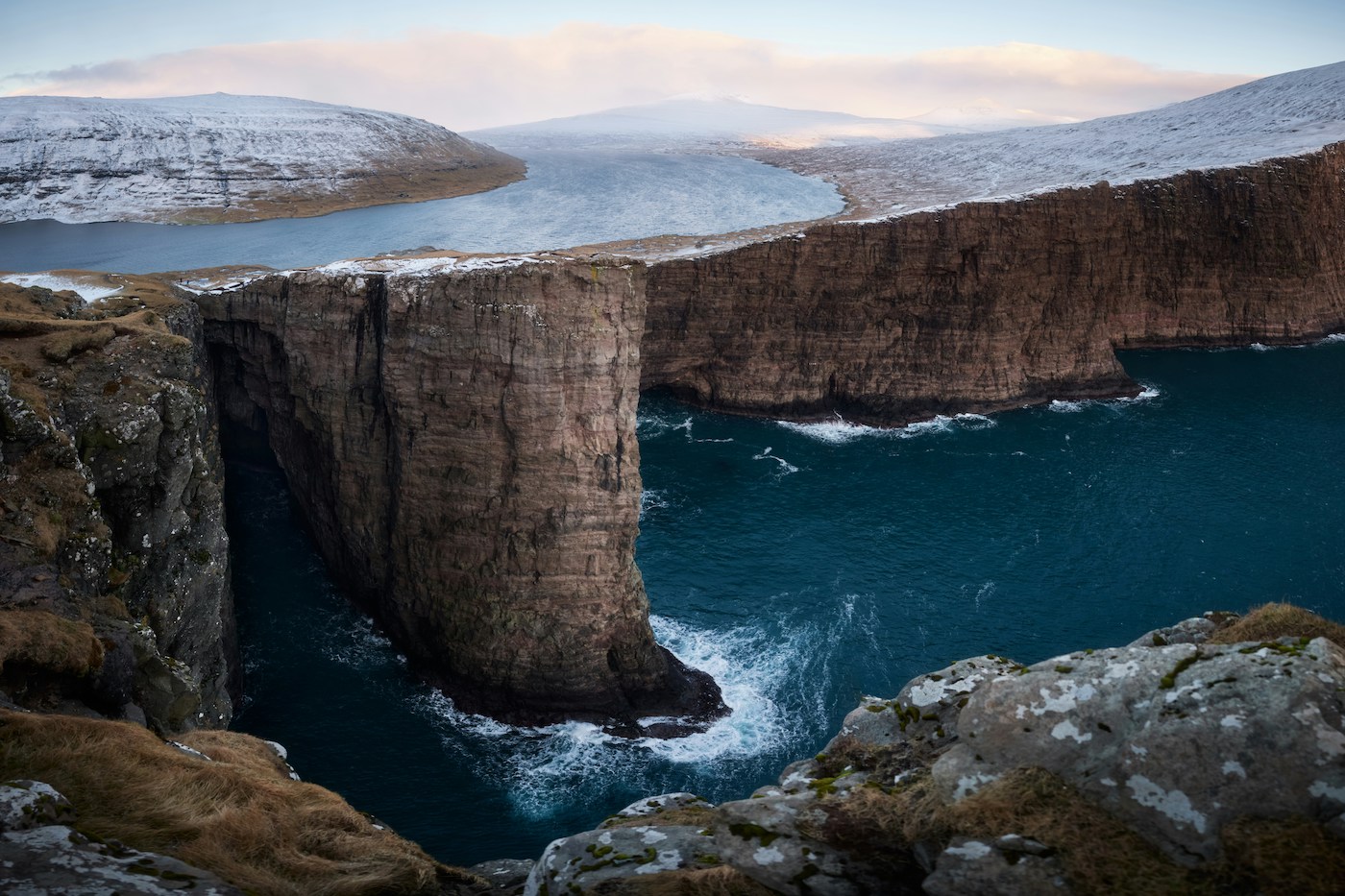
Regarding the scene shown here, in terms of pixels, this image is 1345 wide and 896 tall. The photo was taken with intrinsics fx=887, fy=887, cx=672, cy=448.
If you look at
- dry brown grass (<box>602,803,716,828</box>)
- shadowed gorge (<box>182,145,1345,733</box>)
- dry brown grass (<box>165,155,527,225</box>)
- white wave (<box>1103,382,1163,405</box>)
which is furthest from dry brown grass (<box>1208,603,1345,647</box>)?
dry brown grass (<box>165,155,527,225</box>)

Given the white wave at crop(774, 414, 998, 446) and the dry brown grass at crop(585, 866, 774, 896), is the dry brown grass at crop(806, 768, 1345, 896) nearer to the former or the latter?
the dry brown grass at crop(585, 866, 774, 896)

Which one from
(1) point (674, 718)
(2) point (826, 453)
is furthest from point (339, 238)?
(1) point (674, 718)

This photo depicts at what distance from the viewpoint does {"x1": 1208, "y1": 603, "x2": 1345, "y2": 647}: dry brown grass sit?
13609mm

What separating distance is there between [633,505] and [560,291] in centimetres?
1058

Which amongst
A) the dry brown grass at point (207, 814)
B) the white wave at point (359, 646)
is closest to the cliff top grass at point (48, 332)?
the dry brown grass at point (207, 814)

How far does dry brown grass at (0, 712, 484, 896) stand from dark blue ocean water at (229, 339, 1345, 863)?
17749 mm

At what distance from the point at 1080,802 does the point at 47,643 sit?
771 inches

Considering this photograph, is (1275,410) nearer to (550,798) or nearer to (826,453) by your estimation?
(826,453)

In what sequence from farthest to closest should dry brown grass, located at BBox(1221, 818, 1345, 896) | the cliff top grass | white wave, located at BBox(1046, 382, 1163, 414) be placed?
white wave, located at BBox(1046, 382, 1163, 414) < the cliff top grass < dry brown grass, located at BBox(1221, 818, 1345, 896)

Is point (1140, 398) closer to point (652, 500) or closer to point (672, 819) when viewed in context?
point (652, 500)

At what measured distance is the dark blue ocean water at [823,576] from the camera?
36.9 metres

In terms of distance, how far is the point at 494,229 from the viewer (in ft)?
388

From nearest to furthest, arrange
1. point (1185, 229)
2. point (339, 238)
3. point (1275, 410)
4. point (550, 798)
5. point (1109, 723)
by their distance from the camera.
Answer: point (1109, 723) → point (550, 798) → point (1275, 410) → point (1185, 229) → point (339, 238)

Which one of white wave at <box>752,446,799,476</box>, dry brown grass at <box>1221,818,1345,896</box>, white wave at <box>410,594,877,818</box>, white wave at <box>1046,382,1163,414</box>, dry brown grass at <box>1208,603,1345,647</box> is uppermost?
dry brown grass at <box>1208,603,1345,647</box>
